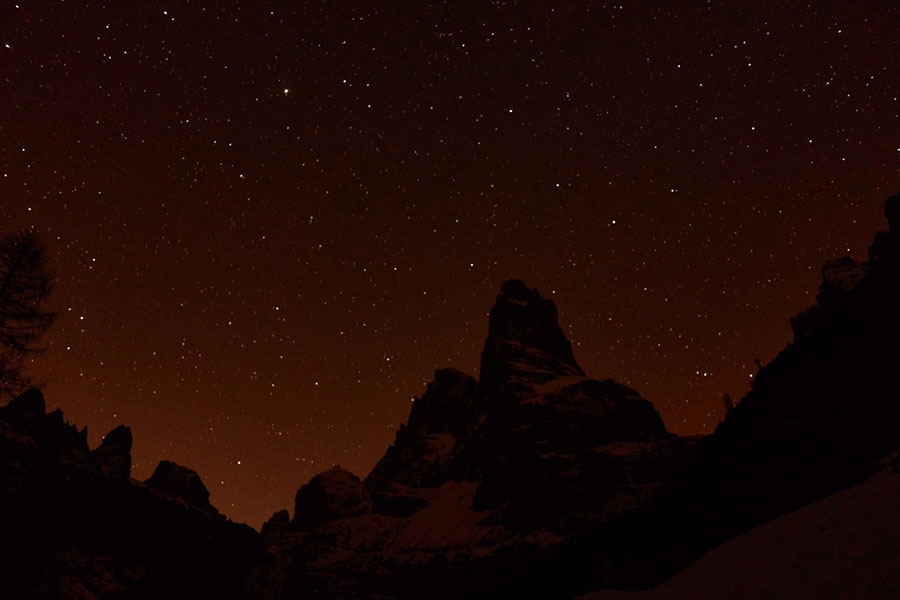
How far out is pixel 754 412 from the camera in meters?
25.3

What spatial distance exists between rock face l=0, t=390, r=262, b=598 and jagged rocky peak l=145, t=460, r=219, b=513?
289ft

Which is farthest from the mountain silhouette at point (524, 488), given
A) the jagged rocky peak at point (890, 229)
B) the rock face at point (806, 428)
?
the jagged rocky peak at point (890, 229)

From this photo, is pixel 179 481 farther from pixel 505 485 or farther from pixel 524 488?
pixel 524 488

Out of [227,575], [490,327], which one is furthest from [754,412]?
[490,327]

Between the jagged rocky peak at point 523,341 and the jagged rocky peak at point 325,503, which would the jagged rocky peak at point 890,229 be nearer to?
the jagged rocky peak at point 523,341

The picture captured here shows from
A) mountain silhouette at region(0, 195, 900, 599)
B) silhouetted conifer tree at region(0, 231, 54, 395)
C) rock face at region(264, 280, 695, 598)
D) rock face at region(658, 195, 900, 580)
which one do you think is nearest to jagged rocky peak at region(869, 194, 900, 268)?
mountain silhouette at region(0, 195, 900, 599)

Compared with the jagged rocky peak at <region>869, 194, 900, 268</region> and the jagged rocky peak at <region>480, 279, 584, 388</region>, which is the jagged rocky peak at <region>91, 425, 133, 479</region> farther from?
the jagged rocky peak at <region>869, 194, 900, 268</region>

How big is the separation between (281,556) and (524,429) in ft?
284

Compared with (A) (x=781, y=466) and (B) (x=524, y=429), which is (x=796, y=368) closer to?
(A) (x=781, y=466)

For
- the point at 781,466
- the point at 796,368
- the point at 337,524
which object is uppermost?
the point at 796,368

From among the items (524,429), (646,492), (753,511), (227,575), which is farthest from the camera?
(524,429)

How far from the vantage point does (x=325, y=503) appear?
7461 inches

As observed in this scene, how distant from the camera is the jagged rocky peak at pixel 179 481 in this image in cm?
15012

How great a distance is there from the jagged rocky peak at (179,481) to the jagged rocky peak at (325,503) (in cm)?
4335
